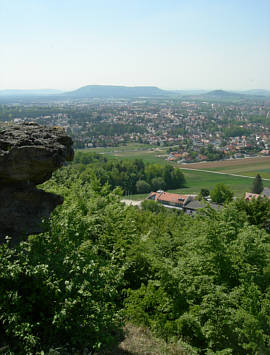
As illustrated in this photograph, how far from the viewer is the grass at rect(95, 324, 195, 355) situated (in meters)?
7.74

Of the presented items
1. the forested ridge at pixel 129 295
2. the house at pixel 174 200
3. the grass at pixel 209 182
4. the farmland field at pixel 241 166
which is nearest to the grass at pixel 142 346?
the forested ridge at pixel 129 295

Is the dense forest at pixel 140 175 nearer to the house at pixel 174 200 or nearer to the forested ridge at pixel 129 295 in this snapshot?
the house at pixel 174 200

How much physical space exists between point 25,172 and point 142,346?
5.00m

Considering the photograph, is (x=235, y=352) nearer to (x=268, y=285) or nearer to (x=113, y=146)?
(x=268, y=285)

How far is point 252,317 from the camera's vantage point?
263 inches

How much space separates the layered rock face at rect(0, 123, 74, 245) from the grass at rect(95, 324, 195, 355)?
11.0 ft

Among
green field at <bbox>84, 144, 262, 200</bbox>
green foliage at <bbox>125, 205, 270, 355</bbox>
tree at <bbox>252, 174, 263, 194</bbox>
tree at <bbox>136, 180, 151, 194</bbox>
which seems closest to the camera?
green foliage at <bbox>125, 205, 270, 355</bbox>

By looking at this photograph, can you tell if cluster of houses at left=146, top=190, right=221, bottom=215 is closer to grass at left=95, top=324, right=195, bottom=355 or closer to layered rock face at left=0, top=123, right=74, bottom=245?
grass at left=95, top=324, right=195, bottom=355

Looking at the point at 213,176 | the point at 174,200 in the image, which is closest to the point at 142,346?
the point at 174,200

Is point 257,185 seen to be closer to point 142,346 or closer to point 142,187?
point 142,187

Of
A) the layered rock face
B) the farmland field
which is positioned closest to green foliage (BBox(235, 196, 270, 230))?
the layered rock face

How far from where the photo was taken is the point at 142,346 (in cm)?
808

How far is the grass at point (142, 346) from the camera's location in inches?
305

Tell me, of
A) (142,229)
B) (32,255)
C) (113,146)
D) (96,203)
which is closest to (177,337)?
(32,255)
